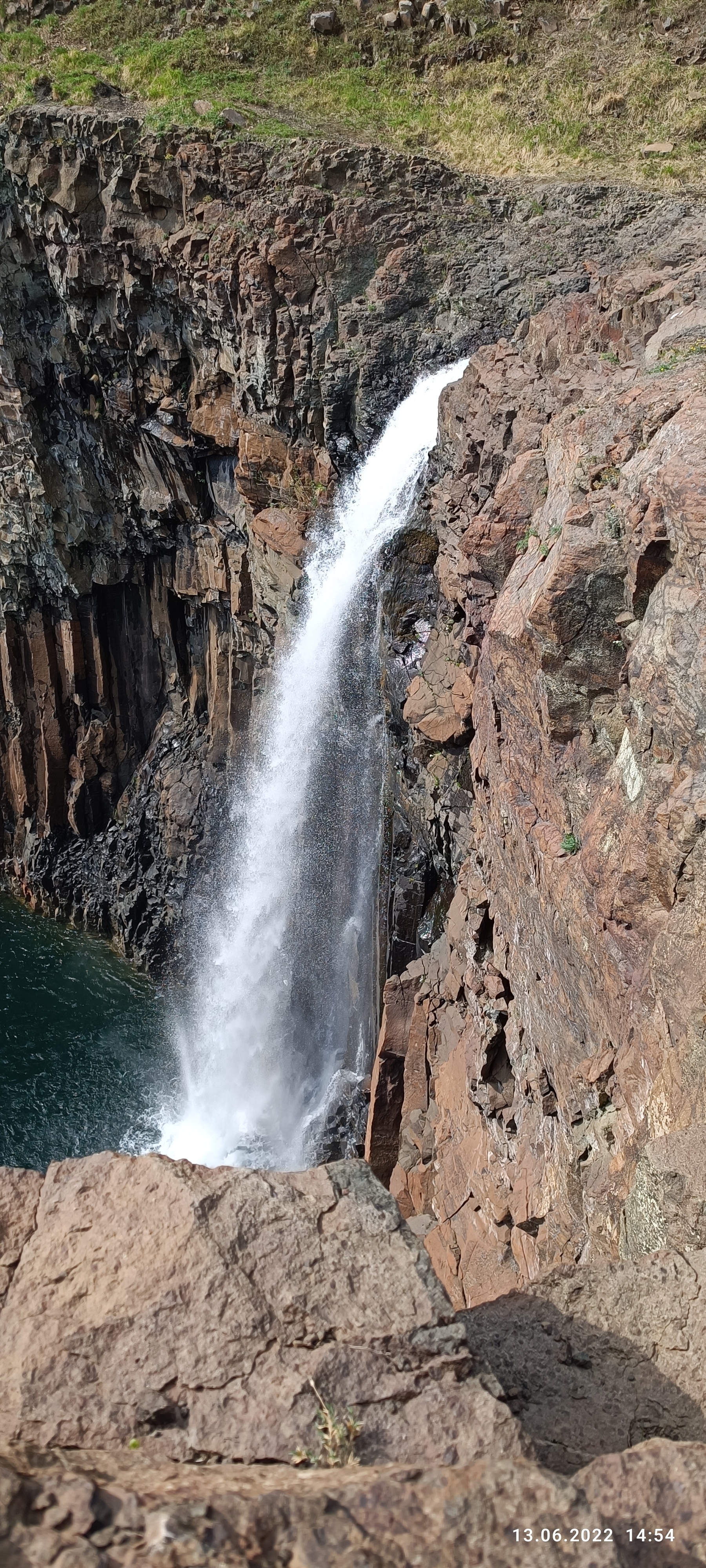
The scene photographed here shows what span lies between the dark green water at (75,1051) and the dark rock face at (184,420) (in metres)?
1.50

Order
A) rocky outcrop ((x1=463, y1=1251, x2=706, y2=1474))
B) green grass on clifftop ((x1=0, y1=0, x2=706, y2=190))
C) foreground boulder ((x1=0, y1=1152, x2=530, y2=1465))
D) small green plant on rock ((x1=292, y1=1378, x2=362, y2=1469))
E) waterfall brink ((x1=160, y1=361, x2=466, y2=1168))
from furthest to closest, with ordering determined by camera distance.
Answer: green grass on clifftop ((x1=0, y1=0, x2=706, y2=190)) → waterfall brink ((x1=160, y1=361, x2=466, y2=1168)) → rocky outcrop ((x1=463, y1=1251, x2=706, y2=1474)) → foreground boulder ((x1=0, y1=1152, x2=530, y2=1465)) → small green plant on rock ((x1=292, y1=1378, x2=362, y2=1469))

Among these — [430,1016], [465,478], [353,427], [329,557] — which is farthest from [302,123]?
[430,1016]

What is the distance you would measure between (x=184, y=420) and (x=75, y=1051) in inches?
557

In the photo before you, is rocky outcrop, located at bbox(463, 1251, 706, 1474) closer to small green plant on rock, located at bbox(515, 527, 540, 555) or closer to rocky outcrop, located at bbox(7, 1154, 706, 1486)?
rocky outcrop, located at bbox(7, 1154, 706, 1486)

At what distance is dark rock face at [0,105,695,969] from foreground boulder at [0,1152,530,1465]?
9.58m

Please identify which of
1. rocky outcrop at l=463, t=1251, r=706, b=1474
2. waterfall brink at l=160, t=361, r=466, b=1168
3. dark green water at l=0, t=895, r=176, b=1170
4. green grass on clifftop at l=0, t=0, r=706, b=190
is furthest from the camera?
green grass on clifftop at l=0, t=0, r=706, b=190

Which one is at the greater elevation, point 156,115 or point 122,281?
point 156,115

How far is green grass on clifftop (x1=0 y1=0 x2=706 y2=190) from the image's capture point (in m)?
21.8

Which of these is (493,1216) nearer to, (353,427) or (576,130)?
(353,427)

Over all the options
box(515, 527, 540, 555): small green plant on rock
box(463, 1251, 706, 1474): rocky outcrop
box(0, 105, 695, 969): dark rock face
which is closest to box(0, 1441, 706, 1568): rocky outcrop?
box(463, 1251, 706, 1474): rocky outcrop

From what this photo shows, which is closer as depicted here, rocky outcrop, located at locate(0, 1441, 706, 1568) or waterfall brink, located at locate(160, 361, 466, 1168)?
A: rocky outcrop, located at locate(0, 1441, 706, 1568)

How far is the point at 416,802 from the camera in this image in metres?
15.5

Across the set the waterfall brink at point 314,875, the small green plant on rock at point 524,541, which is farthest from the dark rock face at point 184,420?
the small green plant on rock at point 524,541

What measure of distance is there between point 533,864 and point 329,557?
10.0 m
